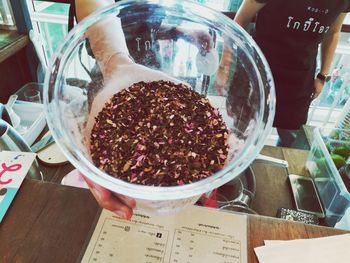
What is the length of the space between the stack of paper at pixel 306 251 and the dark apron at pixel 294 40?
119 cm

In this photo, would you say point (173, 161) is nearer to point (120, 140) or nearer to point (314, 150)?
point (120, 140)

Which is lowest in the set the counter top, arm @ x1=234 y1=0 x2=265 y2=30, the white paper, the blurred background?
the blurred background

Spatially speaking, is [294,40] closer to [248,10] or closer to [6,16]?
[248,10]

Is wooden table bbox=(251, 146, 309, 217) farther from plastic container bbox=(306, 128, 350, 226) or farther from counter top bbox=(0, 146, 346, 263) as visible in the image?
counter top bbox=(0, 146, 346, 263)

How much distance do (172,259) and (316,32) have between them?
1.41 meters

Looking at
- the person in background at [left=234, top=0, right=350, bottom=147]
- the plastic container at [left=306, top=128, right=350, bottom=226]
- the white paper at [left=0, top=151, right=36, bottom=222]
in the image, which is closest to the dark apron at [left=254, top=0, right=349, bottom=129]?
the person in background at [left=234, top=0, right=350, bottom=147]

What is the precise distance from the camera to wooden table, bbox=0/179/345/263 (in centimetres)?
56

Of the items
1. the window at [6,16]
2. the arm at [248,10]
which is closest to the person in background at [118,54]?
the arm at [248,10]

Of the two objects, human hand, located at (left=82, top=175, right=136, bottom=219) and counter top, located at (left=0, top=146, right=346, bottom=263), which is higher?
human hand, located at (left=82, top=175, right=136, bottom=219)

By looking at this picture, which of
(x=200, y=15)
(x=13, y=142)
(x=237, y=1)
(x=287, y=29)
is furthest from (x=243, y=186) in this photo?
(x=237, y=1)

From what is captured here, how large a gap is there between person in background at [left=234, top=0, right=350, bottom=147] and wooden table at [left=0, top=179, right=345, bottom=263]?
3.83 feet

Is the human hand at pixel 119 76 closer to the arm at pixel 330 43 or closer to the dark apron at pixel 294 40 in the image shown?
the dark apron at pixel 294 40

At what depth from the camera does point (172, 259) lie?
1.83 ft

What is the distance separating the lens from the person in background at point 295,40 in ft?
4.70
